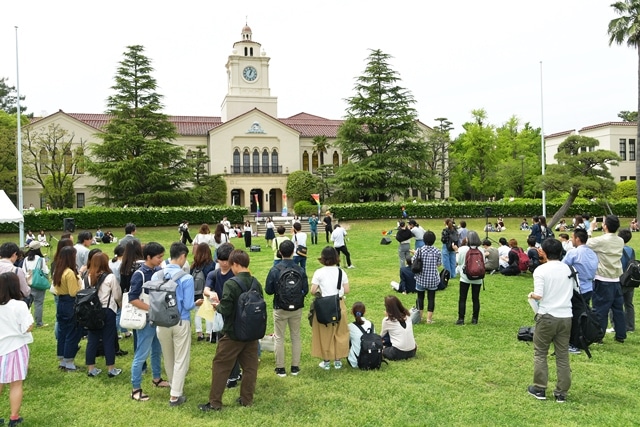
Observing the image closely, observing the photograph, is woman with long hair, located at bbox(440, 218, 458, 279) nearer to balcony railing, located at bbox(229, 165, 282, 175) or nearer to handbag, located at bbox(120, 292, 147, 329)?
handbag, located at bbox(120, 292, 147, 329)

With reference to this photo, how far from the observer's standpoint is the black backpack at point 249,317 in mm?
A: 4785

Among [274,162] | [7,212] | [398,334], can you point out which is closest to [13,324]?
[398,334]

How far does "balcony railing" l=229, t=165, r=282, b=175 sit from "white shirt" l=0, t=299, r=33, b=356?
4088cm

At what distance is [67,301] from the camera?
20.8 ft

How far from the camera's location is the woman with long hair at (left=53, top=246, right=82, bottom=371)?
20.2ft

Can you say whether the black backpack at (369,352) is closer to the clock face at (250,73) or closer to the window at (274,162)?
the window at (274,162)

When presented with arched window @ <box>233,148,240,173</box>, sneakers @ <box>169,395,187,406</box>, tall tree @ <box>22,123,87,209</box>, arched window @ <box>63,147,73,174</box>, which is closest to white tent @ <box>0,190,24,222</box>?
sneakers @ <box>169,395,187,406</box>

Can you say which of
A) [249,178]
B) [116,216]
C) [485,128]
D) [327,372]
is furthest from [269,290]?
[485,128]

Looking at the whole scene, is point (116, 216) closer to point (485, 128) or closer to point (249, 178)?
point (249, 178)

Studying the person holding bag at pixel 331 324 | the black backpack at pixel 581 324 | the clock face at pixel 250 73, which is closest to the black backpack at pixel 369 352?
the person holding bag at pixel 331 324

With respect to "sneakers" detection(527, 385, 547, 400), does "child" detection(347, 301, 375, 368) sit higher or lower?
higher

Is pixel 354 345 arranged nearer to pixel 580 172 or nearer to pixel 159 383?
pixel 159 383

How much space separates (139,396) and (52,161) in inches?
1398

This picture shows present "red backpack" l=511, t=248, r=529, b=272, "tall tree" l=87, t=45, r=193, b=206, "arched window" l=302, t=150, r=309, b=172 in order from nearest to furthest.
Result: "red backpack" l=511, t=248, r=529, b=272 < "tall tree" l=87, t=45, r=193, b=206 < "arched window" l=302, t=150, r=309, b=172
